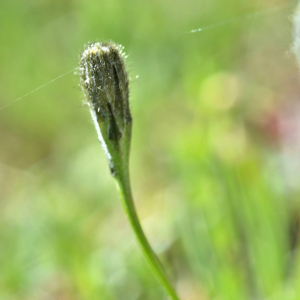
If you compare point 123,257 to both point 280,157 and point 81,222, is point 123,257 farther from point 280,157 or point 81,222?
point 280,157

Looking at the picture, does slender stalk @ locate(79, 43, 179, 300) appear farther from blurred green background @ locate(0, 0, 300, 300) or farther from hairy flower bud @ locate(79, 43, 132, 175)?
blurred green background @ locate(0, 0, 300, 300)

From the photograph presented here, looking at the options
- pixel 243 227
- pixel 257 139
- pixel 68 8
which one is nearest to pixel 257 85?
pixel 257 139

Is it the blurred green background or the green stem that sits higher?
the blurred green background

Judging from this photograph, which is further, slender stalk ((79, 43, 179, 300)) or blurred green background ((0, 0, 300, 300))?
blurred green background ((0, 0, 300, 300))

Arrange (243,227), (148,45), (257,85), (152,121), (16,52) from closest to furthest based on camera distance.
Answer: (243,227) → (257,85) → (152,121) → (148,45) → (16,52)

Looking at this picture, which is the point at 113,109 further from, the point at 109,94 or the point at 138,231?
the point at 138,231

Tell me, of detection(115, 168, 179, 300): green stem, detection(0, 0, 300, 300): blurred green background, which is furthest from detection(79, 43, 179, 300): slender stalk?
detection(0, 0, 300, 300): blurred green background
